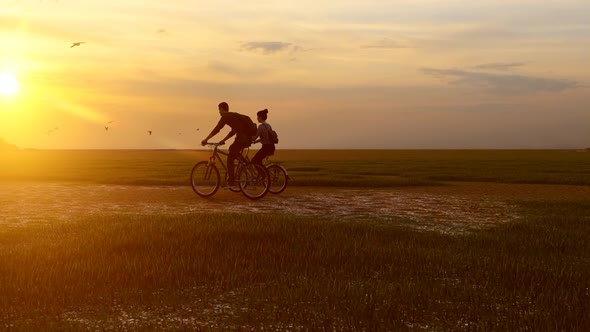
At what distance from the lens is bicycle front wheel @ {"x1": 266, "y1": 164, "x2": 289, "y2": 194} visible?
19000mm

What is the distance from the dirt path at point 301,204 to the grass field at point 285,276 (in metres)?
2.07

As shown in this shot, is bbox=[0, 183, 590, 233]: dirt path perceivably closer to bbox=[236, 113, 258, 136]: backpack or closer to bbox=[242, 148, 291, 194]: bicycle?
bbox=[242, 148, 291, 194]: bicycle

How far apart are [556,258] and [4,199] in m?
15.9

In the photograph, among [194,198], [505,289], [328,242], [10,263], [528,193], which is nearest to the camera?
[505,289]

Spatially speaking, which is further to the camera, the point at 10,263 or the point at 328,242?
the point at 328,242

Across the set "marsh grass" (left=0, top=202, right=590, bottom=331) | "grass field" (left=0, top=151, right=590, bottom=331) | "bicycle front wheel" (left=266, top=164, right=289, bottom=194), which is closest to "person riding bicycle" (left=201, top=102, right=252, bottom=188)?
"bicycle front wheel" (left=266, top=164, right=289, bottom=194)

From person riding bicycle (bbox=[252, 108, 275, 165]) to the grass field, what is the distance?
6.11 metres

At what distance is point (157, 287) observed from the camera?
7.18m

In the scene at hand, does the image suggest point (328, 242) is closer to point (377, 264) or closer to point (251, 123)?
point (377, 264)

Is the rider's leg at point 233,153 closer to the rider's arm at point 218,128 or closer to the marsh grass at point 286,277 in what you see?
the rider's arm at point 218,128

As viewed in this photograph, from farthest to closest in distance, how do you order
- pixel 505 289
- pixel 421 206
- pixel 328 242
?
pixel 421 206, pixel 328 242, pixel 505 289

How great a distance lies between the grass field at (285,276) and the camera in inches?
233

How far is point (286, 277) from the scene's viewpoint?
7.59m

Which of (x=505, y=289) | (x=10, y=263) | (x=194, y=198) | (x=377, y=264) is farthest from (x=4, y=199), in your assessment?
(x=505, y=289)
